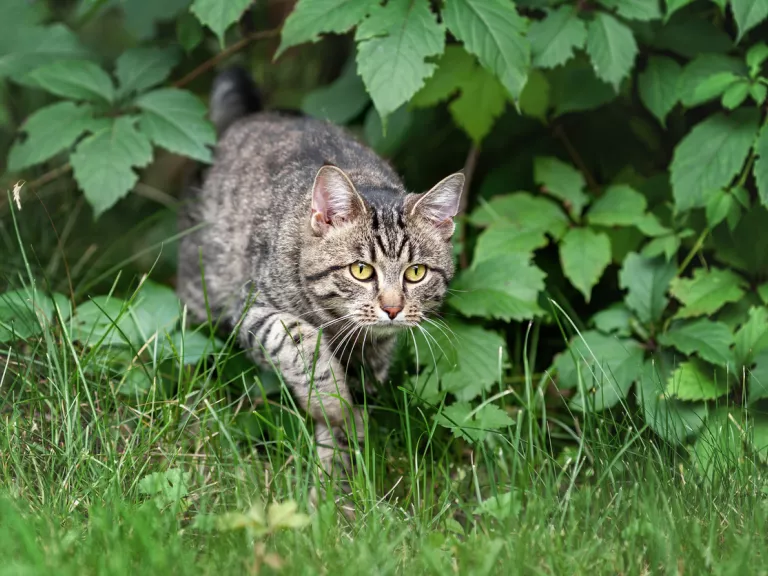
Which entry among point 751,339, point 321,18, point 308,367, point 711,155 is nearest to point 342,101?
point 321,18

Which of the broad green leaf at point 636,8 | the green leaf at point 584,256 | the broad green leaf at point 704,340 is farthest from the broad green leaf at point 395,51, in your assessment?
the broad green leaf at point 704,340

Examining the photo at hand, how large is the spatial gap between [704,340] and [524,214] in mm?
968

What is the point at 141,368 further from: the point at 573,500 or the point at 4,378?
the point at 573,500

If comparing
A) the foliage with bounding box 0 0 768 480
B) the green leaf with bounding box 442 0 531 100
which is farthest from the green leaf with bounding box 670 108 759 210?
the green leaf with bounding box 442 0 531 100

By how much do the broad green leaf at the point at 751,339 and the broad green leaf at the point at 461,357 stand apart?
914 mm

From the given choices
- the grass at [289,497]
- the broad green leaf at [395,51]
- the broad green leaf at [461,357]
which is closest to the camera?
the grass at [289,497]

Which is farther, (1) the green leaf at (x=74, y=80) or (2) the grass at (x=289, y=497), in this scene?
(1) the green leaf at (x=74, y=80)

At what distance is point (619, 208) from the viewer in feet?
12.7

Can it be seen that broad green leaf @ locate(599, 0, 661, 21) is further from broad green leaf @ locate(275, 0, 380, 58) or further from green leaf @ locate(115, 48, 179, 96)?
green leaf @ locate(115, 48, 179, 96)

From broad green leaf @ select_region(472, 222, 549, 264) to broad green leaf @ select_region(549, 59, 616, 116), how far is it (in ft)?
1.86

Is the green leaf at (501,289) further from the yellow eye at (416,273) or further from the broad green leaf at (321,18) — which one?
the broad green leaf at (321,18)

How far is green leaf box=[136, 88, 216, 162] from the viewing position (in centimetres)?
374

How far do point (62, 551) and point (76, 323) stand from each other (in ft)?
4.75

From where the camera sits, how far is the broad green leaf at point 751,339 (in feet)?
10.9
